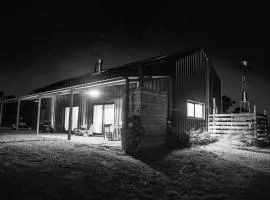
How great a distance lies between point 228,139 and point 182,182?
7.62m

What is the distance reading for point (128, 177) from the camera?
16.5 feet

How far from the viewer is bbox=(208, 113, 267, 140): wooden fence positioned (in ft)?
37.6

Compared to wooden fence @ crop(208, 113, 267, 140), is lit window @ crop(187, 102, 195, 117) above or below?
above

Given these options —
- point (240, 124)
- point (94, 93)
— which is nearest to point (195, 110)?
point (240, 124)

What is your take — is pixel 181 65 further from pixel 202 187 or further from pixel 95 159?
pixel 202 187

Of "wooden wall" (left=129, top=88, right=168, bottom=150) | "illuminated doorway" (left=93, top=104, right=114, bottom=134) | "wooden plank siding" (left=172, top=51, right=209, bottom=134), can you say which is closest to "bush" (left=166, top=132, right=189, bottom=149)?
"wooden wall" (left=129, top=88, right=168, bottom=150)

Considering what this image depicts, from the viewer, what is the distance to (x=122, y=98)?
1402 centimetres

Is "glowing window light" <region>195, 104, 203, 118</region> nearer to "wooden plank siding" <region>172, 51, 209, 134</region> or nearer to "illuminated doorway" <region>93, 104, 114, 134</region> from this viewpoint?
"wooden plank siding" <region>172, 51, 209, 134</region>

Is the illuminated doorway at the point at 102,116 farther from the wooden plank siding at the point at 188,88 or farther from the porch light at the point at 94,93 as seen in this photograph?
the wooden plank siding at the point at 188,88

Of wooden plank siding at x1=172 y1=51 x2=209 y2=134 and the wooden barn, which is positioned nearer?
the wooden barn

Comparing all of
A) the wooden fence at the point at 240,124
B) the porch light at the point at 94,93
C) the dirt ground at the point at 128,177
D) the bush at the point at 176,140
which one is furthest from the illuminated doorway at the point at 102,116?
the dirt ground at the point at 128,177

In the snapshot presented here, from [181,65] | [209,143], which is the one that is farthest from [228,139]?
[181,65]

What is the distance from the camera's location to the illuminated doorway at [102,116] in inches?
584

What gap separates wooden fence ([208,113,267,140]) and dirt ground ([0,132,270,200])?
4.54 m
